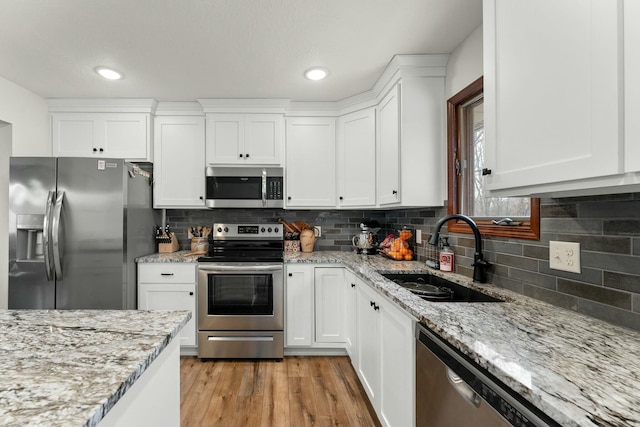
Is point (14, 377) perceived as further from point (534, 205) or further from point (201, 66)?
point (201, 66)

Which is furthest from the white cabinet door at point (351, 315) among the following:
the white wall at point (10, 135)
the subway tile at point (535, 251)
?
the white wall at point (10, 135)

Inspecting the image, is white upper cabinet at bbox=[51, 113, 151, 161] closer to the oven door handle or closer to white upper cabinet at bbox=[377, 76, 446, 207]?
the oven door handle

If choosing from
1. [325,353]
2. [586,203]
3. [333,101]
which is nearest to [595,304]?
[586,203]

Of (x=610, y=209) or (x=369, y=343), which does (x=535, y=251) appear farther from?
(x=369, y=343)

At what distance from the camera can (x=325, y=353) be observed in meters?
2.68

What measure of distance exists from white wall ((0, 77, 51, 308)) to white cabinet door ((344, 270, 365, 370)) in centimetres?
271

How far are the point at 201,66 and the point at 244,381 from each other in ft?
7.77

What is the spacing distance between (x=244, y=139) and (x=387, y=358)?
2252 millimetres

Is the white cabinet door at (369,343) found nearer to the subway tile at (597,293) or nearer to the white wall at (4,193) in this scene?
the subway tile at (597,293)

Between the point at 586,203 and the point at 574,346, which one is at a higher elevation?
the point at 586,203

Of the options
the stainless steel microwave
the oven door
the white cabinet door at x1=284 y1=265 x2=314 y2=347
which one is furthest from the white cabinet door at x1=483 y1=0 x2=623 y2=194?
the stainless steel microwave

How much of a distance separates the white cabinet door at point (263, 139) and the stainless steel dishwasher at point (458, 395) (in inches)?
85.2

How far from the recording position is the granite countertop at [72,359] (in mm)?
507

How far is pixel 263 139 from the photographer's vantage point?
289 cm
